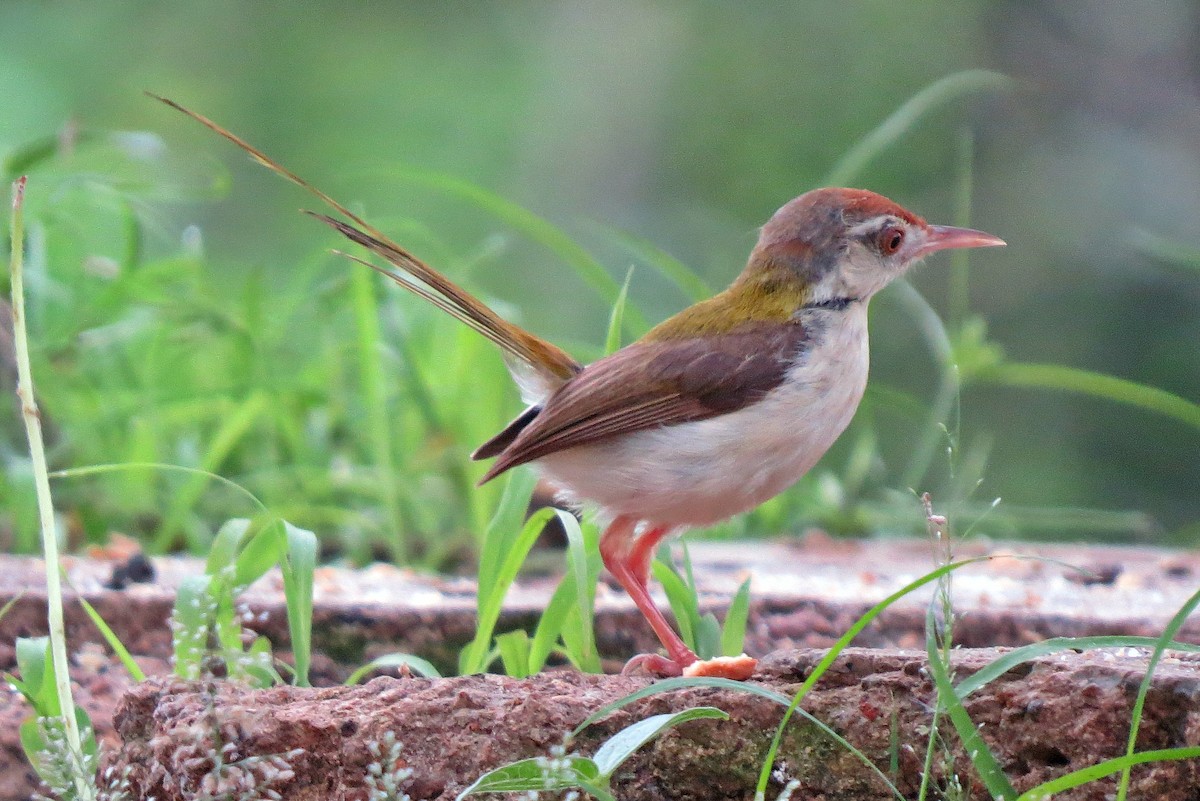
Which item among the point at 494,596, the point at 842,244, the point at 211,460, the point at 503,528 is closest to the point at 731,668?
the point at 494,596

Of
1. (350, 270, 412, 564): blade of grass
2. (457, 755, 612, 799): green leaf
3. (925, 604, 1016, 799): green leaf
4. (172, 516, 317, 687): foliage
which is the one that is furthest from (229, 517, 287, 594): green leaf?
(350, 270, 412, 564): blade of grass

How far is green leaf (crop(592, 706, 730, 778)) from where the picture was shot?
1860mm

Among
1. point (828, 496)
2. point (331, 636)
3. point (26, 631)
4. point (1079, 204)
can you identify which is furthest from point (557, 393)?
point (1079, 204)

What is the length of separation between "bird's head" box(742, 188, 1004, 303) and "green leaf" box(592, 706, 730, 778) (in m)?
1.77

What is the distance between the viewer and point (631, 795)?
6.97ft

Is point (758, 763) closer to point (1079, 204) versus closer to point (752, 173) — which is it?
point (1079, 204)

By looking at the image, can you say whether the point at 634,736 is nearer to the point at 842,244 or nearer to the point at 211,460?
the point at 842,244

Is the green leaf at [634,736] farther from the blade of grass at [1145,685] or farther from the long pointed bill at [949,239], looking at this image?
the long pointed bill at [949,239]

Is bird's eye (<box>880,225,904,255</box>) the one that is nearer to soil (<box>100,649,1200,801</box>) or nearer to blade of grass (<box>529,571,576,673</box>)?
blade of grass (<box>529,571,576,673</box>)

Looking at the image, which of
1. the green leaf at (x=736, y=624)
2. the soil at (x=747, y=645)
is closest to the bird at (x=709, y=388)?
the green leaf at (x=736, y=624)

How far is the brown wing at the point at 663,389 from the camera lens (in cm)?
330

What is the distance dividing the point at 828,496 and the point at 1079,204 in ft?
16.4

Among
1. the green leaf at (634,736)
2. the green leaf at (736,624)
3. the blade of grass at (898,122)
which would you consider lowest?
the green leaf at (736,624)

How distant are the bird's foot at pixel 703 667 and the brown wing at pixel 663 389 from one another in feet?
2.13
